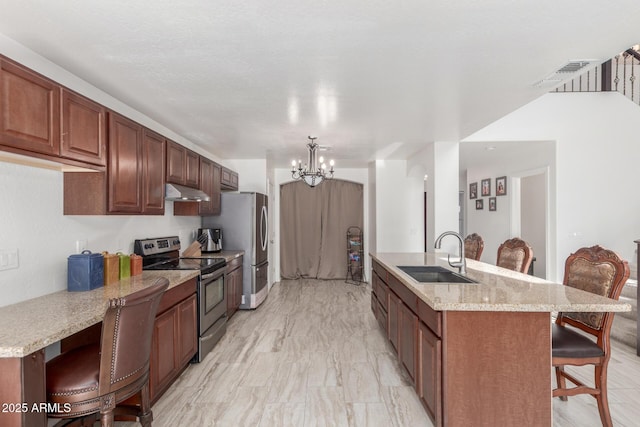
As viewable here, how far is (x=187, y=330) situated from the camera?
2840mm

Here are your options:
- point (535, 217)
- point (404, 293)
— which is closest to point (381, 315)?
point (404, 293)

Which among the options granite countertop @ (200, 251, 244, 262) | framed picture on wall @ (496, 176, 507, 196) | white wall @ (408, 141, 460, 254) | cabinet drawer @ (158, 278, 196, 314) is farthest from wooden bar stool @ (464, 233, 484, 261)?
cabinet drawer @ (158, 278, 196, 314)

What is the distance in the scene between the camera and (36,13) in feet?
5.38

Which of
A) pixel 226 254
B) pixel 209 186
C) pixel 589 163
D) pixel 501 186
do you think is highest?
pixel 589 163

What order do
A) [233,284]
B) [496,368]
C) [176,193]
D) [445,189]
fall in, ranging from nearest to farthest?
[496,368] < [176,193] < [233,284] < [445,189]

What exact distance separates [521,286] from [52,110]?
3164 millimetres

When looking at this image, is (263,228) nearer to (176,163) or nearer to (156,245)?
(156,245)

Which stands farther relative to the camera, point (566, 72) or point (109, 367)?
point (566, 72)

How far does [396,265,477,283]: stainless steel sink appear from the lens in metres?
2.85

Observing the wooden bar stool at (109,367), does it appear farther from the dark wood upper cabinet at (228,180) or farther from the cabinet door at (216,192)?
the dark wood upper cabinet at (228,180)

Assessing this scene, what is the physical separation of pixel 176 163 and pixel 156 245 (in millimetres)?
933

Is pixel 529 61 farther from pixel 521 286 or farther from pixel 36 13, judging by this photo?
pixel 36 13

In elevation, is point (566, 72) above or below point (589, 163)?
above

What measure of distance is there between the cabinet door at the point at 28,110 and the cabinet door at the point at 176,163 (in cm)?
137
